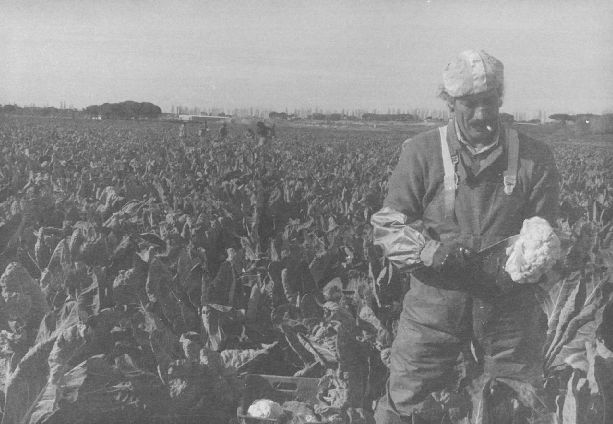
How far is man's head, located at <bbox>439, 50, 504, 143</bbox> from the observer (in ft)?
7.74

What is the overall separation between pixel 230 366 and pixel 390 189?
102 centimetres

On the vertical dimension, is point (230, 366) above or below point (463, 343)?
below

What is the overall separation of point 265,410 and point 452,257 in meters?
0.94

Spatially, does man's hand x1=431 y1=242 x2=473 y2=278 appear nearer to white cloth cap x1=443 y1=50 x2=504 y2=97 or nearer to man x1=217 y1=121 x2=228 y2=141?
white cloth cap x1=443 y1=50 x2=504 y2=97

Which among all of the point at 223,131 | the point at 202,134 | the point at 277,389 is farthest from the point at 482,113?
the point at 202,134

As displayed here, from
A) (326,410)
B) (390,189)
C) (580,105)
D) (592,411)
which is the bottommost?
(326,410)

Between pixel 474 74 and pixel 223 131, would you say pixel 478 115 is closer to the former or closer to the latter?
pixel 474 74

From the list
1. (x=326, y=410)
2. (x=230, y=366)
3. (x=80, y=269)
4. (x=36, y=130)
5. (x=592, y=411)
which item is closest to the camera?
(x=592, y=411)

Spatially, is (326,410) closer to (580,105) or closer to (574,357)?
(574,357)

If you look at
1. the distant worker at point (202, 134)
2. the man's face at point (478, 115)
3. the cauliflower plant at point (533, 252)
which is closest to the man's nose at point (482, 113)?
the man's face at point (478, 115)

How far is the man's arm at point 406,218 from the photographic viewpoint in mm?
2379

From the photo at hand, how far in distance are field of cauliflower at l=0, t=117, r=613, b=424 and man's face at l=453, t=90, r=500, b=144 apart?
1.19 ft

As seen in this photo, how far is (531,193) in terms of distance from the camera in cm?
241

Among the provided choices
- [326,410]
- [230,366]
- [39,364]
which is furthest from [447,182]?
[39,364]
